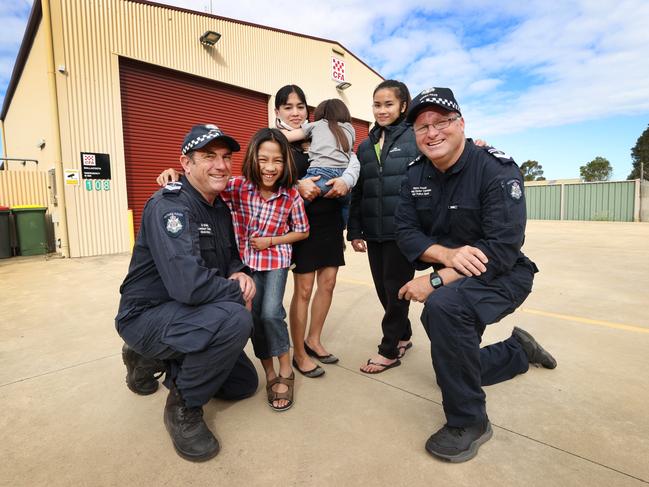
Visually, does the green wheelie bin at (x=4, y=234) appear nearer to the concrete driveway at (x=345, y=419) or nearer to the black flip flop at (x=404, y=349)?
the concrete driveway at (x=345, y=419)

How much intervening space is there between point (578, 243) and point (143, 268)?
1008cm

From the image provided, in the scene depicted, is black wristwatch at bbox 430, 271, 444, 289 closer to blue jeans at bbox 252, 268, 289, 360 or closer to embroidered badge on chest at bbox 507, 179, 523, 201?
embroidered badge on chest at bbox 507, 179, 523, 201

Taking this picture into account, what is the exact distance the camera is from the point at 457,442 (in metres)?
1.72

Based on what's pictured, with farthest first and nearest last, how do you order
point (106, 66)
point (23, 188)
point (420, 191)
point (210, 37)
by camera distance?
point (23, 188)
point (210, 37)
point (106, 66)
point (420, 191)

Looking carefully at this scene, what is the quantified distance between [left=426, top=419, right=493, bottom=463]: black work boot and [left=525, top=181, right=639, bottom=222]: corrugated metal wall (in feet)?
67.1

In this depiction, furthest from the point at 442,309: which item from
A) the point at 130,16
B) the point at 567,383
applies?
the point at 130,16

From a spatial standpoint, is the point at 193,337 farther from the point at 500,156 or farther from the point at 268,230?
the point at 500,156

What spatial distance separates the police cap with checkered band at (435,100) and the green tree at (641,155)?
59576mm

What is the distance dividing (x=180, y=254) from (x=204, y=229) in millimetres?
286

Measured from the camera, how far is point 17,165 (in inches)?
602

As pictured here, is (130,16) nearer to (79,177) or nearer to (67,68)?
(67,68)

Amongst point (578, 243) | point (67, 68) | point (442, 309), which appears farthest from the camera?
point (578, 243)

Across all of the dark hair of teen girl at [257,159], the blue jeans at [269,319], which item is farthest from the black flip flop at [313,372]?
the dark hair of teen girl at [257,159]


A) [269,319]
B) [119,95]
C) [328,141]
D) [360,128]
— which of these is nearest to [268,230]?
[269,319]
